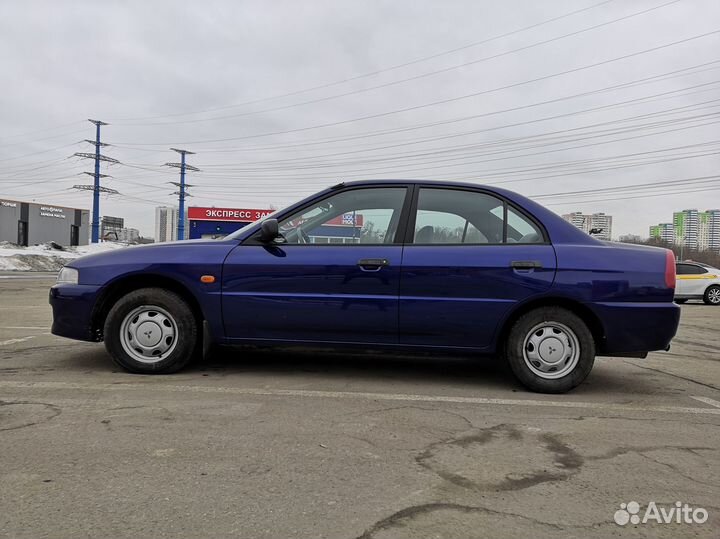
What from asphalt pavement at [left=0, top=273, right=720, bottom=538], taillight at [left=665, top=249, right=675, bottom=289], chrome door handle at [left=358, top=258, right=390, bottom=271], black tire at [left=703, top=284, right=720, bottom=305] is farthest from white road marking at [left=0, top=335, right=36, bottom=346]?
black tire at [left=703, top=284, right=720, bottom=305]

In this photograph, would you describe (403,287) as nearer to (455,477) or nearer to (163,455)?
(455,477)

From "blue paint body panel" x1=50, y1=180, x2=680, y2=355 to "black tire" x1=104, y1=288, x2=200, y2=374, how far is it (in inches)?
5.8

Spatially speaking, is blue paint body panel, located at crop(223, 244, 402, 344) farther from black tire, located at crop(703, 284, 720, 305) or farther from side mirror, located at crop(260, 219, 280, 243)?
black tire, located at crop(703, 284, 720, 305)

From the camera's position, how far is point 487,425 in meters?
3.29

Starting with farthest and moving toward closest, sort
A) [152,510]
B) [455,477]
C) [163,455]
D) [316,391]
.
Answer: [316,391], [163,455], [455,477], [152,510]

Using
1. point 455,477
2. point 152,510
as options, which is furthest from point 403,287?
point 152,510

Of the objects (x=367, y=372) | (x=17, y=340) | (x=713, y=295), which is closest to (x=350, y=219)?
(x=367, y=372)

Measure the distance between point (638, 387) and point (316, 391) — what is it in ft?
9.02

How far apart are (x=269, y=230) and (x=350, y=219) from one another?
0.72 metres

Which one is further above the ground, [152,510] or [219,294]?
[219,294]

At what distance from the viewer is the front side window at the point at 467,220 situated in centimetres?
422

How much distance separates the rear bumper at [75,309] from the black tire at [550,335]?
134 inches

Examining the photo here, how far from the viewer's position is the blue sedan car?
4.01 metres

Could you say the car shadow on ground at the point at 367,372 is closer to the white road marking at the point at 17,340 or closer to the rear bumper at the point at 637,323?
the rear bumper at the point at 637,323
